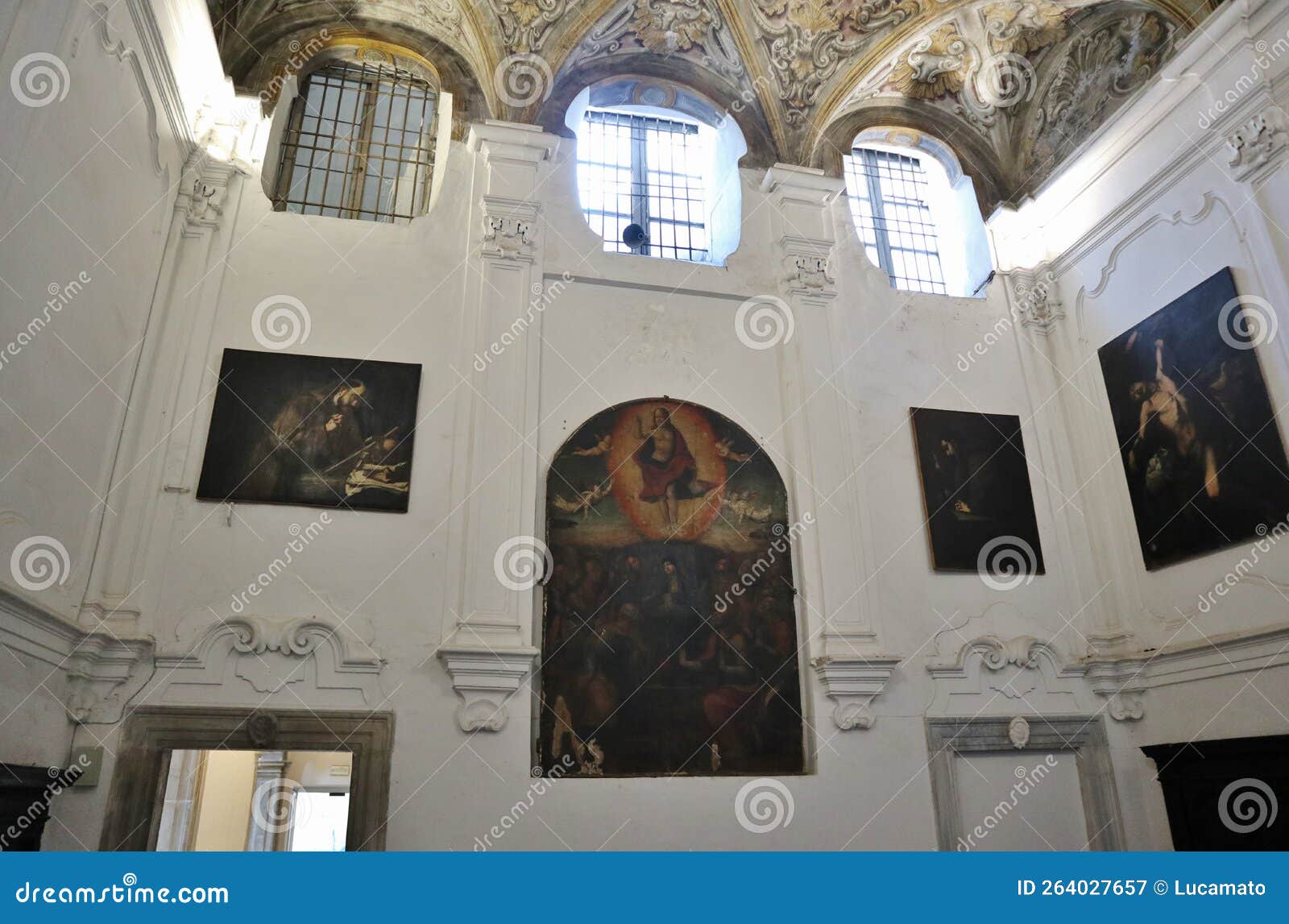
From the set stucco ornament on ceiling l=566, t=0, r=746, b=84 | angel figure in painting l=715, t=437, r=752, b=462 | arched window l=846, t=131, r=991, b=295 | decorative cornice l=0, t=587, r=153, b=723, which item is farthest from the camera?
arched window l=846, t=131, r=991, b=295

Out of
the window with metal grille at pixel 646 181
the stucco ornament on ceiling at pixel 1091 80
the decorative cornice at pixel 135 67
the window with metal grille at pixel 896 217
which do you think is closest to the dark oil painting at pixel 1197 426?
the window with metal grille at pixel 896 217

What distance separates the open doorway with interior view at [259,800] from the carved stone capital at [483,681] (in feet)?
17.1

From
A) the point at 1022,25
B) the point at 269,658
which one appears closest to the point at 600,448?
the point at 269,658

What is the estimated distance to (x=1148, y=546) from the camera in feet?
32.0

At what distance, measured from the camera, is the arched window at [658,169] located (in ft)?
37.3

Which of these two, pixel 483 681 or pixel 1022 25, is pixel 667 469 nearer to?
pixel 483 681

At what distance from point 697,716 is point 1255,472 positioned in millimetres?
5638

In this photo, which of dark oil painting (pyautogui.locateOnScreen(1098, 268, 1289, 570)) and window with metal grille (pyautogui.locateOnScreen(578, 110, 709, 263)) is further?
window with metal grille (pyautogui.locateOnScreen(578, 110, 709, 263))

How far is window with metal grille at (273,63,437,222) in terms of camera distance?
10555 mm

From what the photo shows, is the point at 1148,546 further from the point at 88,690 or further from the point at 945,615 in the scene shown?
the point at 88,690

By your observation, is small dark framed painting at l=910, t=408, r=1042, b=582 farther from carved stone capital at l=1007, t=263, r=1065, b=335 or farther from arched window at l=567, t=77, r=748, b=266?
arched window at l=567, t=77, r=748, b=266

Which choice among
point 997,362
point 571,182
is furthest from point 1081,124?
point 571,182

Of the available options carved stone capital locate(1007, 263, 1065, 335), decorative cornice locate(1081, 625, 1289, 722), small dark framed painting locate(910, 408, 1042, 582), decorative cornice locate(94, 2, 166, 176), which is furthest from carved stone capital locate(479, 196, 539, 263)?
decorative cornice locate(1081, 625, 1289, 722)

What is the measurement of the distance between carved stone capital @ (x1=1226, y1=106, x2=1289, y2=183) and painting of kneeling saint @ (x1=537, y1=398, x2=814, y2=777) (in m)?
5.40
